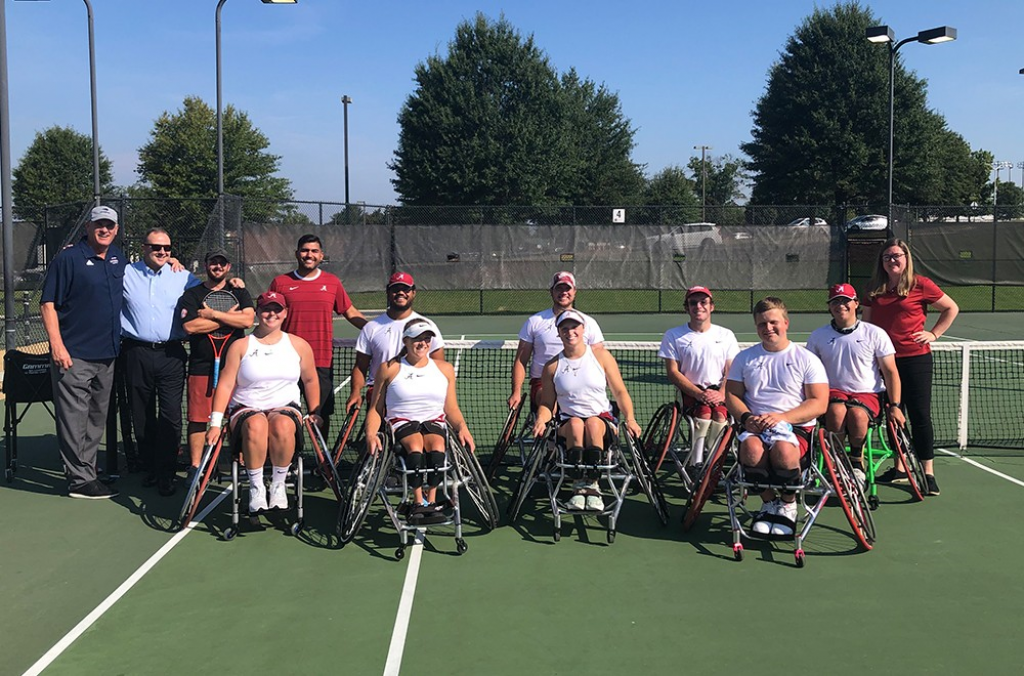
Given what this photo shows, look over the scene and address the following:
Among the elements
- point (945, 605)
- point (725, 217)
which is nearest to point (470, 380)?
point (945, 605)

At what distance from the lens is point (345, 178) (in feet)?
141

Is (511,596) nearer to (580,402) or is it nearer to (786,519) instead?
(580,402)

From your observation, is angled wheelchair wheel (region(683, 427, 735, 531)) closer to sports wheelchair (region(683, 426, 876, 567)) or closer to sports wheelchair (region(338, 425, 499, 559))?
sports wheelchair (region(683, 426, 876, 567))

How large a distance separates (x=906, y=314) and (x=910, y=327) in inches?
3.7

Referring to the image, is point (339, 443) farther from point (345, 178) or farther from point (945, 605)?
point (345, 178)

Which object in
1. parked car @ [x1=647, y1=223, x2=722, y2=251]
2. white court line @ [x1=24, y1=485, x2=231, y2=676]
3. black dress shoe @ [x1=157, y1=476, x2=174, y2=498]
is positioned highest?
parked car @ [x1=647, y1=223, x2=722, y2=251]

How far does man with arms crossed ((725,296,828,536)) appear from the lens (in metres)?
5.04

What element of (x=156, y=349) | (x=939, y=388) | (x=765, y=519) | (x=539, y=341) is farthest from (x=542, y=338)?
(x=939, y=388)

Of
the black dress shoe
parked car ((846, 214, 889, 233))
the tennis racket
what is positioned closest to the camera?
the black dress shoe

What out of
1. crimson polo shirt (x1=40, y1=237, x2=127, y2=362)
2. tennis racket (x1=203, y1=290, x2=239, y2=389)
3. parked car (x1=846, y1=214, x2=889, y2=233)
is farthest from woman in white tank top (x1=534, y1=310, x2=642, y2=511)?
parked car (x1=846, y1=214, x2=889, y2=233)

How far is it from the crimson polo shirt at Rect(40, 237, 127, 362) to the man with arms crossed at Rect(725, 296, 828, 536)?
4108 mm

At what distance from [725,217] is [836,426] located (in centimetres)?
1832

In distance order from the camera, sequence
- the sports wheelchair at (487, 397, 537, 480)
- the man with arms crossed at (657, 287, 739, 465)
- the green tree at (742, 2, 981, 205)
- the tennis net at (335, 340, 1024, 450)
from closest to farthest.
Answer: the man with arms crossed at (657, 287, 739, 465)
the sports wheelchair at (487, 397, 537, 480)
the tennis net at (335, 340, 1024, 450)
the green tree at (742, 2, 981, 205)

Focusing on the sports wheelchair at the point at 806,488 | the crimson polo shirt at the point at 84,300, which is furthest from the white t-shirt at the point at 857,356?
the crimson polo shirt at the point at 84,300
